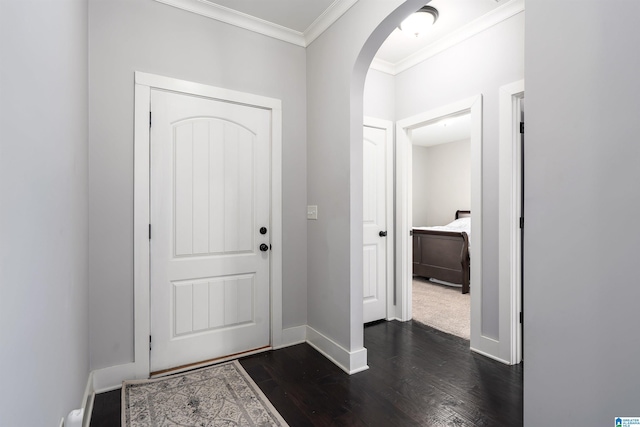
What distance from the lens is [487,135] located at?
2.56m

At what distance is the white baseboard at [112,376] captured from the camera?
79.7 inches

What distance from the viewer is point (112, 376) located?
2.07 meters

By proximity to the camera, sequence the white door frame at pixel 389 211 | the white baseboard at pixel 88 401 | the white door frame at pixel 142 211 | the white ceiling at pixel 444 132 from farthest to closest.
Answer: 1. the white ceiling at pixel 444 132
2. the white door frame at pixel 389 211
3. the white door frame at pixel 142 211
4. the white baseboard at pixel 88 401

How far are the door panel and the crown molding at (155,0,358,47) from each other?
3.36ft

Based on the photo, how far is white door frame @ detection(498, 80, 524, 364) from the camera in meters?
2.37

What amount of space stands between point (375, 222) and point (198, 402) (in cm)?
220

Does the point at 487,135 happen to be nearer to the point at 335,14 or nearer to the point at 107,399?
the point at 335,14

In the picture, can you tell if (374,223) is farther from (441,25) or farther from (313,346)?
(441,25)

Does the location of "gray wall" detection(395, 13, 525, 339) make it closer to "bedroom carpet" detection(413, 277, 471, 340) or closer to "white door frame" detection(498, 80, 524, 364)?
"white door frame" detection(498, 80, 524, 364)

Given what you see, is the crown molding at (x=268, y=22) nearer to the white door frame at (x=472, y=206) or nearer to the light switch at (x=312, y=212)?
the white door frame at (x=472, y=206)

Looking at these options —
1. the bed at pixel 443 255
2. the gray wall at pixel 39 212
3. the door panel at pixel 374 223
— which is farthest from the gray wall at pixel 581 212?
the bed at pixel 443 255

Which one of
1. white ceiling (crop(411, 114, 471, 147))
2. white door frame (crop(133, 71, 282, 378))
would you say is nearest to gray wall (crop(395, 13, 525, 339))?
white door frame (crop(133, 71, 282, 378))

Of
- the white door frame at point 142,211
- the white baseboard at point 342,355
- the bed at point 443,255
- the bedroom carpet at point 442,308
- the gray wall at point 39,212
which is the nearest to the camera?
the gray wall at point 39,212

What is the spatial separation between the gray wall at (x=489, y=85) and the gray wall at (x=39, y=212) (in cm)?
271
